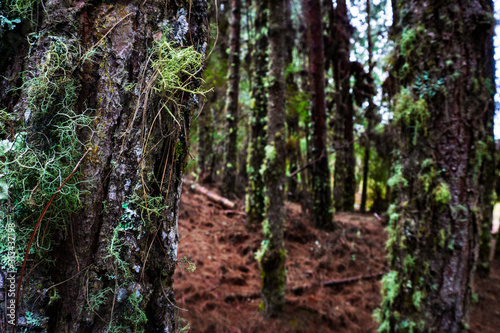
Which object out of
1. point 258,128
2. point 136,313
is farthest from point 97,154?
point 258,128

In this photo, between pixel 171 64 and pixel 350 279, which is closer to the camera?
pixel 171 64

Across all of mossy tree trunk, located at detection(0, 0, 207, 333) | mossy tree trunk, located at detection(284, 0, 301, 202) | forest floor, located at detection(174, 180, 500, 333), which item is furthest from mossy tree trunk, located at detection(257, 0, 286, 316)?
mossy tree trunk, located at detection(284, 0, 301, 202)

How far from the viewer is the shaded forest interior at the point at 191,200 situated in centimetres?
85

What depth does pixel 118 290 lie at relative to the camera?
2.98 feet

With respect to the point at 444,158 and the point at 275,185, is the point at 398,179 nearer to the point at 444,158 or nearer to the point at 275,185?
the point at 444,158

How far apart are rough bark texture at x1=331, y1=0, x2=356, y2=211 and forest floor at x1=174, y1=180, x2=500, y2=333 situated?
2.90m

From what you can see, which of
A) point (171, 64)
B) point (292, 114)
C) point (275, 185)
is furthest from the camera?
point (292, 114)

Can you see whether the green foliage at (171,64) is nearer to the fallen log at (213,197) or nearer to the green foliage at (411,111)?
the green foliage at (411,111)

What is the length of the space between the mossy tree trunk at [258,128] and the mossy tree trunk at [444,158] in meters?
A: 4.09

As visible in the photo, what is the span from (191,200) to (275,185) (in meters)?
4.17

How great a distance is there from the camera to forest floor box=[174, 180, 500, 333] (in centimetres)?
387

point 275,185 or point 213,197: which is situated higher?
point 275,185

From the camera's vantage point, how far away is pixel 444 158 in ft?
A: 8.74

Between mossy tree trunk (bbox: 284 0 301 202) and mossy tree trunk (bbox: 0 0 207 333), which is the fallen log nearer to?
mossy tree trunk (bbox: 284 0 301 202)
